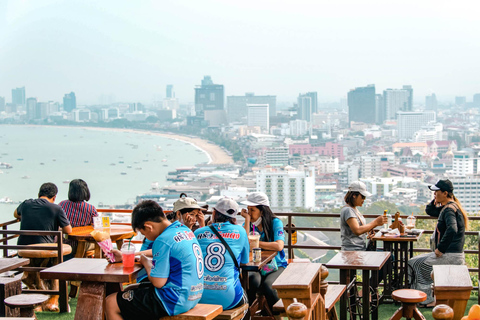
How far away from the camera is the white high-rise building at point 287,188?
237ft

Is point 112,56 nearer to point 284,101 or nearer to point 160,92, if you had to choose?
point 160,92

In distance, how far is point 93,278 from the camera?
11.0 feet

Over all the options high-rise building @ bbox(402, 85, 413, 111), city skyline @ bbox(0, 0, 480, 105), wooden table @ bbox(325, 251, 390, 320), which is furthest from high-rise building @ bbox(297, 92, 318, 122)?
wooden table @ bbox(325, 251, 390, 320)

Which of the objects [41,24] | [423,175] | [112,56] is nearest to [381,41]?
[423,175]

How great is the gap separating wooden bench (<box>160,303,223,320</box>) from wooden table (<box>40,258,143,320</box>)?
0.38 metres

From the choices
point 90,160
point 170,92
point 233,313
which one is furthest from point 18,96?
point 233,313

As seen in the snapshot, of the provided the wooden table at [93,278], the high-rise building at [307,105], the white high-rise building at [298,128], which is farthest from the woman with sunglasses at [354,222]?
the high-rise building at [307,105]

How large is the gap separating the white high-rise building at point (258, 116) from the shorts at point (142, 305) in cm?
10344

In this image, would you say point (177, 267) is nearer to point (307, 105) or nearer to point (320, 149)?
point (320, 149)

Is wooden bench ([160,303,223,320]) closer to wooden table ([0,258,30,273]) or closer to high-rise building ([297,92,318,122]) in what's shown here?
wooden table ([0,258,30,273])

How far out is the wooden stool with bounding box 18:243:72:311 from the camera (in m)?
5.39

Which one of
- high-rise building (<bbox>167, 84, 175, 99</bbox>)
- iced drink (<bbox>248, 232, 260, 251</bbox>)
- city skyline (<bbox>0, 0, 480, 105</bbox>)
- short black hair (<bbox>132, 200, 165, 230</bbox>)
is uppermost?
city skyline (<bbox>0, 0, 480, 105</bbox>)

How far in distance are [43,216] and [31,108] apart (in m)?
109

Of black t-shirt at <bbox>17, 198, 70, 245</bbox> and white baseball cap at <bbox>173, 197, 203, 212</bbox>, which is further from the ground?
white baseball cap at <bbox>173, 197, 203, 212</bbox>
